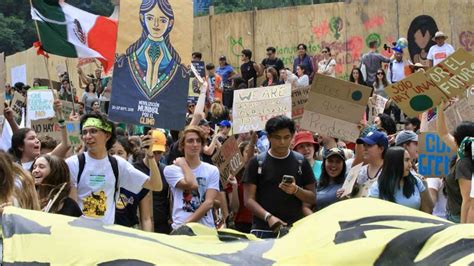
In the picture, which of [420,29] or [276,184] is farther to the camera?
[420,29]

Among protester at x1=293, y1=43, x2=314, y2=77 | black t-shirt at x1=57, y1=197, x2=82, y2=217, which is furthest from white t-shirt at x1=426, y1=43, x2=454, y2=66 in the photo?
black t-shirt at x1=57, y1=197, x2=82, y2=217

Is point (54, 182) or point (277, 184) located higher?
point (54, 182)

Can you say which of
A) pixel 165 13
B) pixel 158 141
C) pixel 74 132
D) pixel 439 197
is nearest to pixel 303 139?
pixel 439 197

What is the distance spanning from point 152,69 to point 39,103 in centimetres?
526

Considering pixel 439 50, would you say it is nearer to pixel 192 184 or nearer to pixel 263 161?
pixel 192 184

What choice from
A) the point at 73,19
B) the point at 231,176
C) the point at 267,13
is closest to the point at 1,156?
the point at 231,176

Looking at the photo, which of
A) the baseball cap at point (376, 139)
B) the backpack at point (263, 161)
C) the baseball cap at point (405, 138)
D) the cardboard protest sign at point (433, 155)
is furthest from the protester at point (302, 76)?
the backpack at point (263, 161)

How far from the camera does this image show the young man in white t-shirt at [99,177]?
24.3 ft

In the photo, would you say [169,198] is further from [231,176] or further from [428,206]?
[428,206]

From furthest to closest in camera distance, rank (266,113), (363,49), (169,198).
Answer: (363,49) < (266,113) < (169,198)

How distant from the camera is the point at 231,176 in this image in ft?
33.7

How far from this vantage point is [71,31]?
36.0ft

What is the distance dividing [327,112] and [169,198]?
2.25m

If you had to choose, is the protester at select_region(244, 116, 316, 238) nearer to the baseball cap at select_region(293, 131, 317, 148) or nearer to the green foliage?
the baseball cap at select_region(293, 131, 317, 148)
